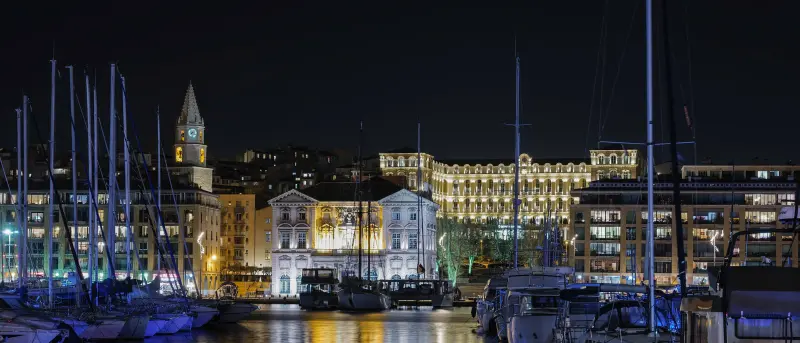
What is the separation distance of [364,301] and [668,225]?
39.8m

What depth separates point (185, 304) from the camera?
2712 inches

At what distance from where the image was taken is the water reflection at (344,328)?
220 ft

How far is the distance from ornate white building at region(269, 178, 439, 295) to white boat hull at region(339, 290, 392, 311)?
40177 millimetres

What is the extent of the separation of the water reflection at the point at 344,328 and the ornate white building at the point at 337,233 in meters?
43.0

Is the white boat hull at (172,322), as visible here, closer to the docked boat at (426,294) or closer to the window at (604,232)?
the docked boat at (426,294)

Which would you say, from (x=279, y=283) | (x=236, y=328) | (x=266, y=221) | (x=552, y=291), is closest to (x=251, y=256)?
(x=266, y=221)

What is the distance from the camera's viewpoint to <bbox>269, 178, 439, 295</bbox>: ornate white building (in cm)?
14950

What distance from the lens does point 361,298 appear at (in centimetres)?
10619

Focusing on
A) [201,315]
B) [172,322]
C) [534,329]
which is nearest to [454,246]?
[201,315]

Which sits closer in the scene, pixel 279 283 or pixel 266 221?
pixel 279 283

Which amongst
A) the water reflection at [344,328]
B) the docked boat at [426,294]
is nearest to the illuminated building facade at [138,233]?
the docked boat at [426,294]

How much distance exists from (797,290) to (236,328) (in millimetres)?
60031

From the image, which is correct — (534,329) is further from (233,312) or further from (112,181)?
(233,312)

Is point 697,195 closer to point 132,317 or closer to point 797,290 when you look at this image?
point 132,317
